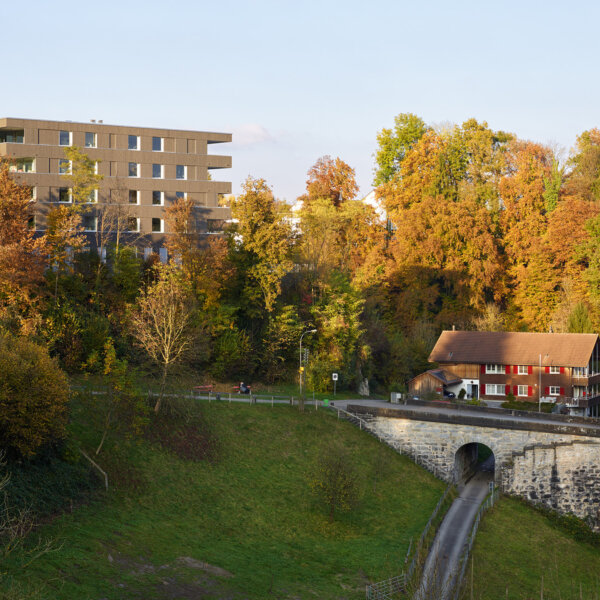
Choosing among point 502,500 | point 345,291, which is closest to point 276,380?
point 345,291

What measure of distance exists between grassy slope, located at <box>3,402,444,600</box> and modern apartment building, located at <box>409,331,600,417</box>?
753 inches

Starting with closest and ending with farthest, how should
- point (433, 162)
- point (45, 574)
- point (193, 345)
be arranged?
point (45, 574), point (193, 345), point (433, 162)

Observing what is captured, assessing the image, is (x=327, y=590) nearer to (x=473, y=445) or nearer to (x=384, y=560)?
(x=384, y=560)

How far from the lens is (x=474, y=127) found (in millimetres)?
90500

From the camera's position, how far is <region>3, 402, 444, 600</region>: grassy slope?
2911 cm

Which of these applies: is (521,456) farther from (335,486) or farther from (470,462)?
(335,486)

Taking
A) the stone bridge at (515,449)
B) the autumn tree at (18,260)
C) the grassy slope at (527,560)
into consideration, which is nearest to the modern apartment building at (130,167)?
the autumn tree at (18,260)

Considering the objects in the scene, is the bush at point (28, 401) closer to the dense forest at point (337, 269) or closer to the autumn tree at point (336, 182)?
the dense forest at point (337, 269)

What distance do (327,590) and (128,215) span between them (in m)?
46.0

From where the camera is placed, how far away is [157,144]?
76688 millimetres

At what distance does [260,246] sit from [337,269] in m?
14.7

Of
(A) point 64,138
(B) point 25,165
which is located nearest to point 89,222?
(B) point 25,165

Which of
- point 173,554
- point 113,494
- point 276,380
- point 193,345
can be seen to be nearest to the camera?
point 173,554

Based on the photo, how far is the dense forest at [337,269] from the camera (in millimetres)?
52344
